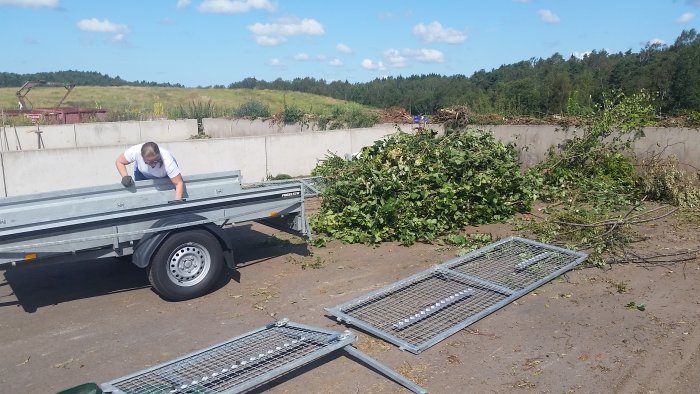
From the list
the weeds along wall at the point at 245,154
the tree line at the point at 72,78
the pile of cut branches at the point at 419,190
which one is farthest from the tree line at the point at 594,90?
the tree line at the point at 72,78

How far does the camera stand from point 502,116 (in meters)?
16.6

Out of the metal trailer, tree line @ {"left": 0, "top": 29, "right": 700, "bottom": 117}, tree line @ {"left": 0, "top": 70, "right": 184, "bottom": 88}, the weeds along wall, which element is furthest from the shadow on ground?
tree line @ {"left": 0, "top": 70, "right": 184, "bottom": 88}

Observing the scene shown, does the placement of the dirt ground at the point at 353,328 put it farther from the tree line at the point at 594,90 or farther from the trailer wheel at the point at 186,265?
the tree line at the point at 594,90

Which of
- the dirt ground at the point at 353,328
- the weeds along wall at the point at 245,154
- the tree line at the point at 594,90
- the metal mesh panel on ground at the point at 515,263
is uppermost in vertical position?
the tree line at the point at 594,90

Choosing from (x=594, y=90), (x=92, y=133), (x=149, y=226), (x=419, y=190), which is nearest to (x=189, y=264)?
(x=149, y=226)

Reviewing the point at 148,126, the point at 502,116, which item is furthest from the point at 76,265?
the point at 148,126

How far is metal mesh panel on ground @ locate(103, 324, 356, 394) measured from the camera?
439 cm

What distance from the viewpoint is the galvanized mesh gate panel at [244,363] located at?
439 centimetres

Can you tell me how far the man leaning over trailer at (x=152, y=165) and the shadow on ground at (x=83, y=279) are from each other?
1246 mm

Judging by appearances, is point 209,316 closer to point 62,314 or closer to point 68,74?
point 62,314

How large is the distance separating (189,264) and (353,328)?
2.13 metres

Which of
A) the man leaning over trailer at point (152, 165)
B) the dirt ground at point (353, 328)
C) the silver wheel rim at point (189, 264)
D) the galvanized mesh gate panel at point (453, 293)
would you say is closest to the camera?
the dirt ground at point (353, 328)

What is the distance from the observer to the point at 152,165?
23.8ft

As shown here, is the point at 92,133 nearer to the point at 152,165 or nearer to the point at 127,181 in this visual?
the point at 152,165
